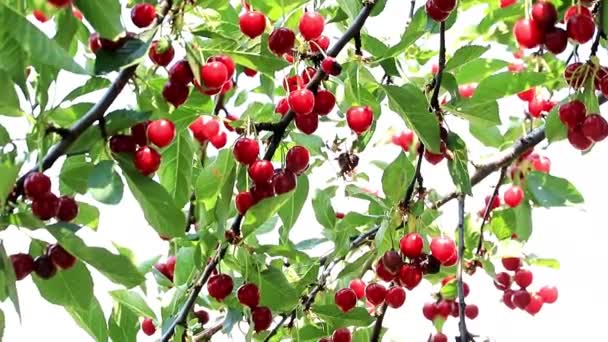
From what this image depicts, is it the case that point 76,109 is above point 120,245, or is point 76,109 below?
above

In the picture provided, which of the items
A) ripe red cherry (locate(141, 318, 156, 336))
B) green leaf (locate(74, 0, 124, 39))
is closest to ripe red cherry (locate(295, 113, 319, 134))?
green leaf (locate(74, 0, 124, 39))

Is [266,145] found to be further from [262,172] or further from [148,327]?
[148,327]

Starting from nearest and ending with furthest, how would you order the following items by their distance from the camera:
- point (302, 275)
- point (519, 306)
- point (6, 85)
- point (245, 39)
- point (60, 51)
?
point (60, 51), point (6, 85), point (245, 39), point (302, 275), point (519, 306)

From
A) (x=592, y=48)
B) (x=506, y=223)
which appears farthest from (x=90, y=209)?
(x=506, y=223)

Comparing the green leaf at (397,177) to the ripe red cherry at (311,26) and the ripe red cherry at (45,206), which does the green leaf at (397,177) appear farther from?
the ripe red cherry at (45,206)

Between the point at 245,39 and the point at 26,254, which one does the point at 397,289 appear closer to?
the point at 245,39

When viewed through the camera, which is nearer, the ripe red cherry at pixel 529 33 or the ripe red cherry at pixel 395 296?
the ripe red cherry at pixel 529 33

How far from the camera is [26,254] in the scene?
1.36 m

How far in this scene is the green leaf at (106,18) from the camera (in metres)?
1.23

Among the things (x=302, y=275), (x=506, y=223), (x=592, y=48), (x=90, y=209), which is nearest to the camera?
(x=592, y=48)

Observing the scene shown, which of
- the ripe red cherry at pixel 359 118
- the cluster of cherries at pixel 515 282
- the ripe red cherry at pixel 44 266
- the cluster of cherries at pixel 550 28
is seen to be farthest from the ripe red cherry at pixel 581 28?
the cluster of cherries at pixel 515 282

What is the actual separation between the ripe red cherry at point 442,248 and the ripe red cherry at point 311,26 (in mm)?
497

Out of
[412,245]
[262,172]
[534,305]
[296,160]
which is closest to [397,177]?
[412,245]

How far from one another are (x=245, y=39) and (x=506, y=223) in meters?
0.91
